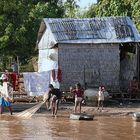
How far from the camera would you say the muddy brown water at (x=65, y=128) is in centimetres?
1262

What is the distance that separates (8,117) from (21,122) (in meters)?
1.55

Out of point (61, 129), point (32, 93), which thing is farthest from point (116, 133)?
point (32, 93)

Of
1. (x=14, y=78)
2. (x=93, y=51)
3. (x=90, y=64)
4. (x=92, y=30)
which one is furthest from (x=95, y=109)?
(x=14, y=78)

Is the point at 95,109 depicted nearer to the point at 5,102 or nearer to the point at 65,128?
the point at 5,102

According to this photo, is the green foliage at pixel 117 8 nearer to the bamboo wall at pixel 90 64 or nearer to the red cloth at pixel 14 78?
the bamboo wall at pixel 90 64

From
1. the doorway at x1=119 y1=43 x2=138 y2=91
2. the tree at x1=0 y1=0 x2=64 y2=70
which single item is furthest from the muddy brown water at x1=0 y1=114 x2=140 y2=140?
the tree at x1=0 y1=0 x2=64 y2=70

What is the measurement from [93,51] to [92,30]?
1.09m

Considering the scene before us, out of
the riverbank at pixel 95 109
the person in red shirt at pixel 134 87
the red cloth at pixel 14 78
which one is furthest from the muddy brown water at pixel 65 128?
the red cloth at pixel 14 78

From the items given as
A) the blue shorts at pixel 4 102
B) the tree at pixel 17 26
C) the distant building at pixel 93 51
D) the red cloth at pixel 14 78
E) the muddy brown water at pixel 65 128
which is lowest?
the muddy brown water at pixel 65 128

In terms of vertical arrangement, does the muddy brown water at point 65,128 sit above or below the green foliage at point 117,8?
below

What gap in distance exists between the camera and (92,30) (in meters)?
21.2

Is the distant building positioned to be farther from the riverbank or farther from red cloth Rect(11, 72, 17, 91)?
red cloth Rect(11, 72, 17, 91)

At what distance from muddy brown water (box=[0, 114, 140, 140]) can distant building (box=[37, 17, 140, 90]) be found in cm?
368

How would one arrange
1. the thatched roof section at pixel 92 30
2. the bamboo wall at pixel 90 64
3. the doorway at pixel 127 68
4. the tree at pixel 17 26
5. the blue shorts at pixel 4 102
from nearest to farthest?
the blue shorts at pixel 4 102 < the bamboo wall at pixel 90 64 < the thatched roof section at pixel 92 30 < the doorway at pixel 127 68 < the tree at pixel 17 26
